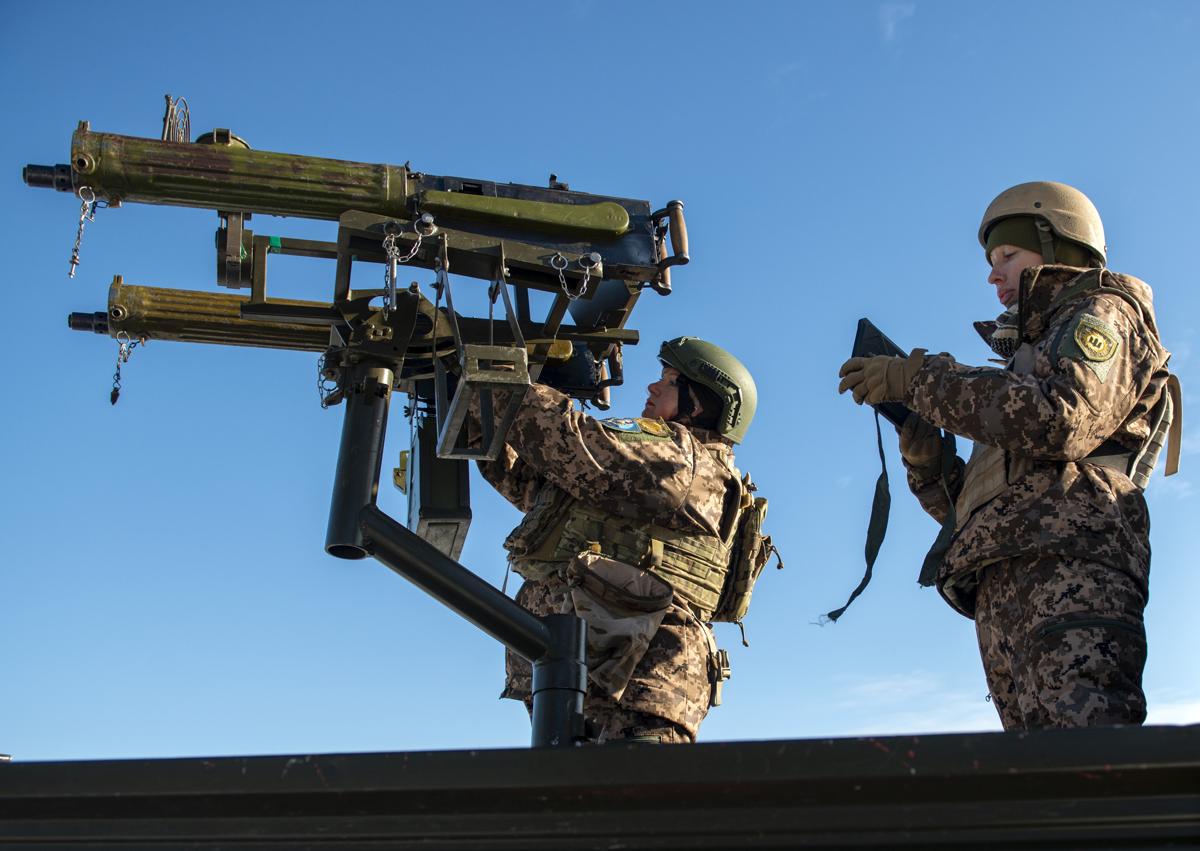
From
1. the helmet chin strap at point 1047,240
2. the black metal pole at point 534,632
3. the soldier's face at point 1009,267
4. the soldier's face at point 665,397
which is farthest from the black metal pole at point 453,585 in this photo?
the soldier's face at point 665,397

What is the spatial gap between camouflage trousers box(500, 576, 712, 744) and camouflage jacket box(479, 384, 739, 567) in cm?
37

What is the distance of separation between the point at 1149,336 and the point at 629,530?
2.31 m

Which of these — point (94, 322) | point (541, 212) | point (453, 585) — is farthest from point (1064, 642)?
point (94, 322)

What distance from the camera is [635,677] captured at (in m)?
5.34

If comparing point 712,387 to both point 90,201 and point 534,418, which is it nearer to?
point 534,418

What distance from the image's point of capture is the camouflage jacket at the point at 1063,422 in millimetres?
3967

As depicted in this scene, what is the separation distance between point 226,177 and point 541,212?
4.01 feet

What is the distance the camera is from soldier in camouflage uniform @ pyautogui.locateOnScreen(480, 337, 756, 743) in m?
5.30

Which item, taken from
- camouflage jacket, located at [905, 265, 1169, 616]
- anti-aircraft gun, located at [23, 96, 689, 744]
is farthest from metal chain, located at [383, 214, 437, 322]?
camouflage jacket, located at [905, 265, 1169, 616]

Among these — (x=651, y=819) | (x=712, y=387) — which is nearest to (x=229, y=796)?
(x=651, y=819)

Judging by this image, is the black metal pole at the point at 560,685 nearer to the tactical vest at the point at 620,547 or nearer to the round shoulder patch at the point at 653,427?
the tactical vest at the point at 620,547

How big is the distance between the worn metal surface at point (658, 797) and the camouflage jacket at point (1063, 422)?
1.93m

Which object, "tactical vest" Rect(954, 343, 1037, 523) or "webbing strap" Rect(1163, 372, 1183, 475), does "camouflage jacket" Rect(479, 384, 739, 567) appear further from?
"webbing strap" Rect(1163, 372, 1183, 475)

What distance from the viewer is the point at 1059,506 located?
13.1 feet
